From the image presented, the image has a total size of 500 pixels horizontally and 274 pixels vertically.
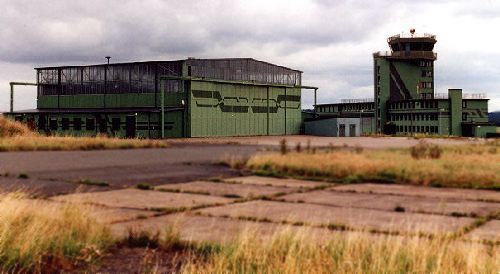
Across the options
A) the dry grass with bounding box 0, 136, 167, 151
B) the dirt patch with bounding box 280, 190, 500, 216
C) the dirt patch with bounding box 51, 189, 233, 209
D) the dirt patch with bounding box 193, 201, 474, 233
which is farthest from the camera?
the dry grass with bounding box 0, 136, 167, 151

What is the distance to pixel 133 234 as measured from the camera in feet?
25.3

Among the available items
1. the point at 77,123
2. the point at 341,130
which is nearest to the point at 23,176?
the point at 77,123

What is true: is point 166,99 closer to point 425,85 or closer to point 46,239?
point 46,239

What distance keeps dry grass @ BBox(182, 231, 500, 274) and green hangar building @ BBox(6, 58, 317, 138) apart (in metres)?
53.5

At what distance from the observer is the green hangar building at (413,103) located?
97.2m

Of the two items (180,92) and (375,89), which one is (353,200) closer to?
(180,92)

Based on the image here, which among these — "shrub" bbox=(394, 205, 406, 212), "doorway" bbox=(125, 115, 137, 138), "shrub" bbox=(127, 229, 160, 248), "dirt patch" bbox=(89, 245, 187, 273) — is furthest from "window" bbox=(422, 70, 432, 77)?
"dirt patch" bbox=(89, 245, 187, 273)

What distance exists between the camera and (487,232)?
354 inches

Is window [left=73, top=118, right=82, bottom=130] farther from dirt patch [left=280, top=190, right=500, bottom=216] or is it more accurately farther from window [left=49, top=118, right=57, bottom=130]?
dirt patch [left=280, top=190, right=500, bottom=216]

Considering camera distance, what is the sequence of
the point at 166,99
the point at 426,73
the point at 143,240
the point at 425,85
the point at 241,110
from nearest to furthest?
the point at 143,240 < the point at 166,99 < the point at 241,110 < the point at 425,85 < the point at 426,73

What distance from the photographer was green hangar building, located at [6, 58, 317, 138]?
6194 centimetres

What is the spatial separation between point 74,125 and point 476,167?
181 feet

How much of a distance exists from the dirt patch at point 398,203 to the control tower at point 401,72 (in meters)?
91.1

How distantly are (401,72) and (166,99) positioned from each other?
5755 centimetres
